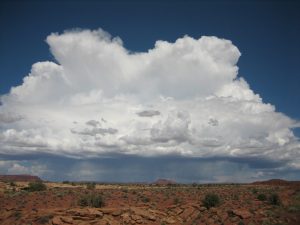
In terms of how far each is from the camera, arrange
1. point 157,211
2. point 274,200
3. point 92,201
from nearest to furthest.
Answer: point 157,211
point 274,200
point 92,201

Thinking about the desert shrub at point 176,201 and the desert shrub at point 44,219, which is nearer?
the desert shrub at point 44,219

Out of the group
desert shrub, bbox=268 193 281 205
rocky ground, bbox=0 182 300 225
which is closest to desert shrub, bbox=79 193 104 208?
rocky ground, bbox=0 182 300 225

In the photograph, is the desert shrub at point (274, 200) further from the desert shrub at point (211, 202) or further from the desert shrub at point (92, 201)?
the desert shrub at point (92, 201)

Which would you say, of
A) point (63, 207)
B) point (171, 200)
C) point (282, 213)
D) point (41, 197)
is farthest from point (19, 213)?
point (282, 213)

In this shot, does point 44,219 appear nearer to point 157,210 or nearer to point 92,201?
point 92,201

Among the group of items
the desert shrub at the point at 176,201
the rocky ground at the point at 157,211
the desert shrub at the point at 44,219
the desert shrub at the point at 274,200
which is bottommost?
the desert shrub at the point at 44,219

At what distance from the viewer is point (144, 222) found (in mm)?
35938

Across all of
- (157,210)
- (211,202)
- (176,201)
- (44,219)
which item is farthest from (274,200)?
(44,219)

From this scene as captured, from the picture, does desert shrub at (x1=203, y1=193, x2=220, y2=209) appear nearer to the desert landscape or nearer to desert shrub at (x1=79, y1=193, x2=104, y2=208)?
the desert landscape

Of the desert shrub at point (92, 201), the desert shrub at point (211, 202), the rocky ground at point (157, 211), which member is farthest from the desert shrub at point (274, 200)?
the desert shrub at point (92, 201)

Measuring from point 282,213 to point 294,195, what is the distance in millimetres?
7898

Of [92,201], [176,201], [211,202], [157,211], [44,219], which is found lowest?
[44,219]

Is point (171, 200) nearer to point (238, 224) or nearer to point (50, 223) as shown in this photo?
A: point (238, 224)

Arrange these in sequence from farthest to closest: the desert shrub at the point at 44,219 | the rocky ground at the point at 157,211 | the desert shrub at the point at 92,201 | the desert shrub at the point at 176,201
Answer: the desert shrub at the point at 176,201
the desert shrub at the point at 92,201
the desert shrub at the point at 44,219
the rocky ground at the point at 157,211
